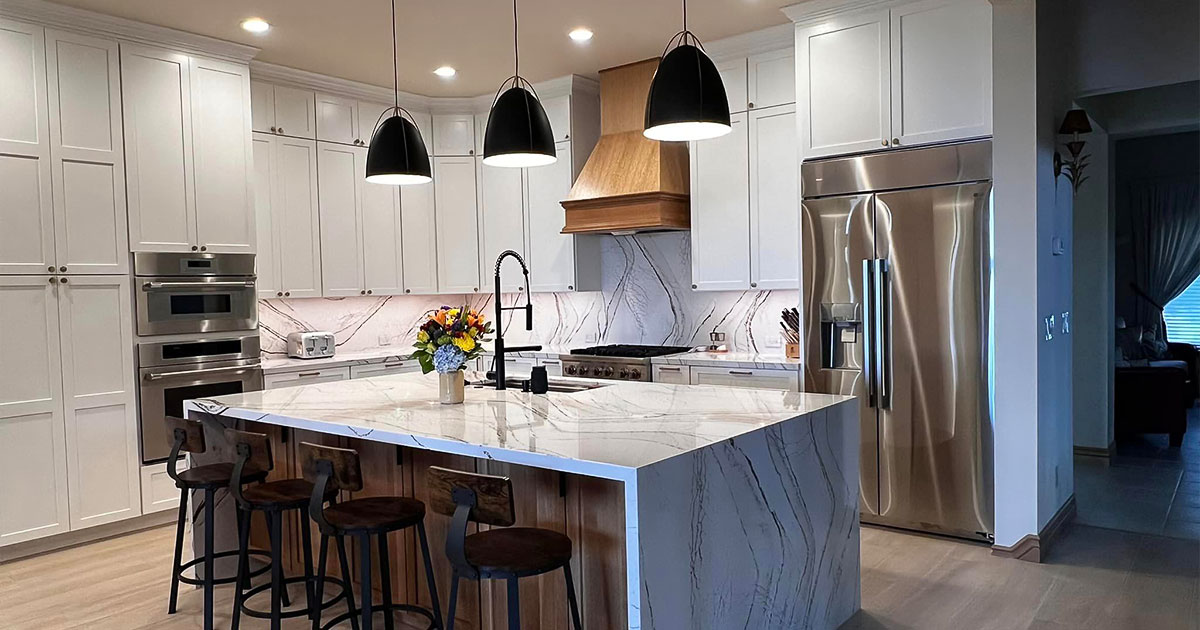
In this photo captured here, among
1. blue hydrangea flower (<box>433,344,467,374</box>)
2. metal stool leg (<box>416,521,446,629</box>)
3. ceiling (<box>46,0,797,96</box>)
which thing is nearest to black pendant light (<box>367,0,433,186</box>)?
blue hydrangea flower (<box>433,344,467,374</box>)

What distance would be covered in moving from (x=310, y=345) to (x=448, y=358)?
274 cm

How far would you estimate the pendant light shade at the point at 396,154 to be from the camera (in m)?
3.45

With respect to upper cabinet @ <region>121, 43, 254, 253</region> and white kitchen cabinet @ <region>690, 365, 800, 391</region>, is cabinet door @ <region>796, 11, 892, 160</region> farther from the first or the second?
upper cabinet @ <region>121, 43, 254, 253</region>

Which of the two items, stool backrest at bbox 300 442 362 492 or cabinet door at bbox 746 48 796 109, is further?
cabinet door at bbox 746 48 796 109

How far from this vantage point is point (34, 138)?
410cm

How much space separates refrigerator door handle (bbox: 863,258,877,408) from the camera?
421 cm

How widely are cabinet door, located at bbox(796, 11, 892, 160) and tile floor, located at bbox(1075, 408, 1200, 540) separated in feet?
7.98

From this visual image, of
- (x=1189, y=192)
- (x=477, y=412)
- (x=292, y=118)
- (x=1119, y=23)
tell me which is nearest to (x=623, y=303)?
(x=292, y=118)

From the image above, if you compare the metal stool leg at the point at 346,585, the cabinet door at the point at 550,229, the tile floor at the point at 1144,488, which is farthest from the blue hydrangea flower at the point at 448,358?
the tile floor at the point at 1144,488

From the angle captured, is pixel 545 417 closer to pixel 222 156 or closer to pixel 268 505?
pixel 268 505

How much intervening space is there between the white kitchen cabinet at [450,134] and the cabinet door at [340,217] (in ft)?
2.30

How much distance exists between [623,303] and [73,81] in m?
3.67

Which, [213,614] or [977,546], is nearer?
[213,614]

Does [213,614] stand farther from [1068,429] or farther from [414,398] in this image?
[1068,429]
